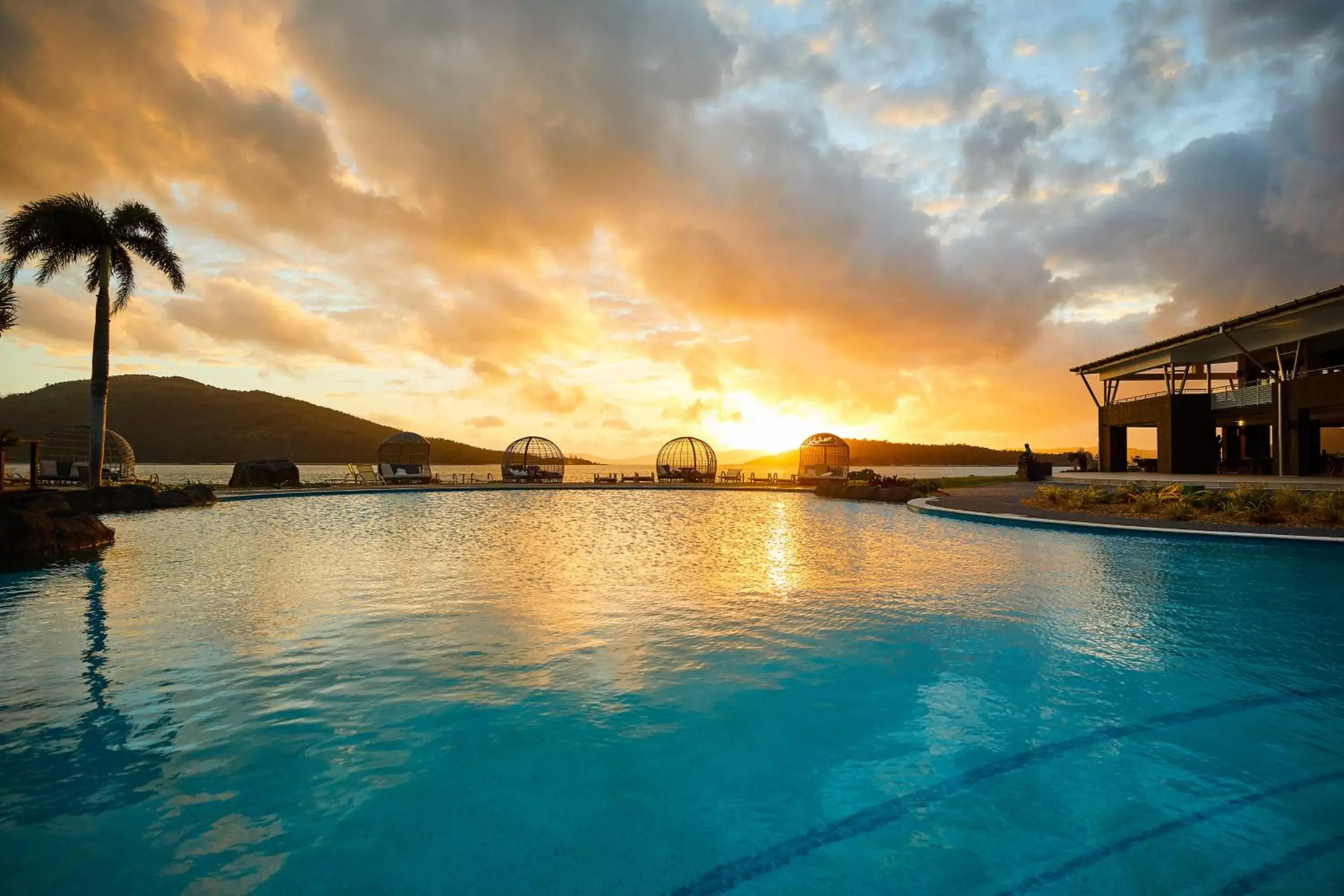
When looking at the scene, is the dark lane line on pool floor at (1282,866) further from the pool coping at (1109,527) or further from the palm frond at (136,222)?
the palm frond at (136,222)

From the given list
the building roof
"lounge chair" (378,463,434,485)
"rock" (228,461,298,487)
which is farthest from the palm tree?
the building roof

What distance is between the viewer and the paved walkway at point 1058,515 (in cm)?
1350

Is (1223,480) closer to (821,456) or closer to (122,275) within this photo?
(821,456)

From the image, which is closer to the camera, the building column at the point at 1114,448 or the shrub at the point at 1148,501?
the shrub at the point at 1148,501

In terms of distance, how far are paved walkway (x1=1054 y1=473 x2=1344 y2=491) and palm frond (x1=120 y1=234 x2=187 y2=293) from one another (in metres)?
35.1

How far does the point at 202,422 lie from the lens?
369 ft

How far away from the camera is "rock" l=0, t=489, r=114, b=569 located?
11.9 meters

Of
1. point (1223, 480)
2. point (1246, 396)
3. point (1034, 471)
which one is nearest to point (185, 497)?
point (1223, 480)

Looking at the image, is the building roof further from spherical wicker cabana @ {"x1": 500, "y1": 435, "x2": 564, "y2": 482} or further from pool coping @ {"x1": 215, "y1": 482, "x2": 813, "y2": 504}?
spherical wicker cabana @ {"x1": 500, "y1": 435, "x2": 564, "y2": 482}

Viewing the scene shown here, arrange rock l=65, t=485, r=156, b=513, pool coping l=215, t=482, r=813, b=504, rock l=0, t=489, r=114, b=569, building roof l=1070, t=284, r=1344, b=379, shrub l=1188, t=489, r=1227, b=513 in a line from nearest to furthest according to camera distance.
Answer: rock l=0, t=489, r=114, b=569
shrub l=1188, t=489, r=1227, b=513
building roof l=1070, t=284, r=1344, b=379
rock l=65, t=485, r=156, b=513
pool coping l=215, t=482, r=813, b=504

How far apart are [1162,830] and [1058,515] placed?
16164 millimetres

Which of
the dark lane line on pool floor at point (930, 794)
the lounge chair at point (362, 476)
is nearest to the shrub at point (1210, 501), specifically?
the dark lane line on pool floor at point (930, 794)

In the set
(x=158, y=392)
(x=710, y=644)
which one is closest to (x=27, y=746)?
(x=710, y=644)

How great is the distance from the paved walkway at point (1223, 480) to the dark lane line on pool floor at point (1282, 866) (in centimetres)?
1781
